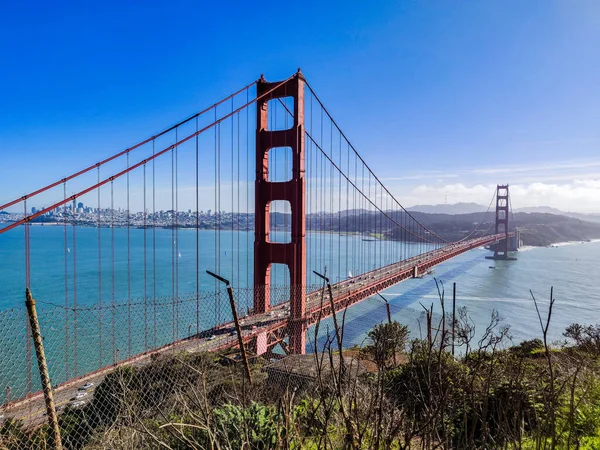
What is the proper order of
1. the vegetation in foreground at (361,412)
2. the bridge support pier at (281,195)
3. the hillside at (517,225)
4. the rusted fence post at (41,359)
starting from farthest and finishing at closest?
the hillside at (517,225)
the bridge support pier at (281,195)
the rusted fence post at (41,359)
the vegetation in foreground at (361,412)

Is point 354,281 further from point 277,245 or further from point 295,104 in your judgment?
point 295,104

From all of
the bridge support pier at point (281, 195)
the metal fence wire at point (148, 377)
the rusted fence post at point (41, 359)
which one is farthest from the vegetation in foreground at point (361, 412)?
the bridge support pier at point (281, 195)

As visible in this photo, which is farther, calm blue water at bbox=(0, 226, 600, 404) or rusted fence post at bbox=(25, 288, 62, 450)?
calm blue water at bbox=(0, 226, 600, 404)

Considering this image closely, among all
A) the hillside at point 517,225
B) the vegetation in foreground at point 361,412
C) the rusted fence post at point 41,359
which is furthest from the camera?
the hillside at point 517,225

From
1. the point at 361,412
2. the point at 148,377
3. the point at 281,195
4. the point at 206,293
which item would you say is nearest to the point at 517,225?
the point at 206,293

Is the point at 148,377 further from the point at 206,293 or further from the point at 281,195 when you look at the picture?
the point at 206,293

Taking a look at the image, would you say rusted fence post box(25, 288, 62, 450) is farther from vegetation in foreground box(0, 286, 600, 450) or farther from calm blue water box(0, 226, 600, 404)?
calm blue water box(0, 226, 600, 404)

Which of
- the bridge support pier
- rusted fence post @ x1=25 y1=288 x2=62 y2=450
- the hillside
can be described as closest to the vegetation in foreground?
rusted fence post @ x1=25 y1=288 x2=62 y2=450

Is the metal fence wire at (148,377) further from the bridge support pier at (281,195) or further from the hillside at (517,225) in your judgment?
the hillside at (517,225)

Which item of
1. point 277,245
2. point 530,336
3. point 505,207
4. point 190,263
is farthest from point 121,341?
point 505,207
